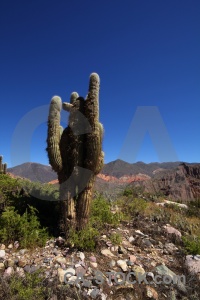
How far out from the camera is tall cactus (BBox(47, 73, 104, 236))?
4.78m

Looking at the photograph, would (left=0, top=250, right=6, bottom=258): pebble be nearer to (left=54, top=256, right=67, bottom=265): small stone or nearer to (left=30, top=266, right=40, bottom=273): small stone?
(left=30, top=266, right=40, bottom=273): small stone

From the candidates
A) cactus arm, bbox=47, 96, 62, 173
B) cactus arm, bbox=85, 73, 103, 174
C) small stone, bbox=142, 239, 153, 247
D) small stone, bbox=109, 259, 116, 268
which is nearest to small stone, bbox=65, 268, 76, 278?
small stone, bbox=109, 259, 116, 268

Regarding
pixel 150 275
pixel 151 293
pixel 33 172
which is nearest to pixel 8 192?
pixel 150 275

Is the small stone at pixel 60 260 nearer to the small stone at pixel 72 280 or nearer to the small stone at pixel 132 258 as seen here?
the small stone at pixel 72 280

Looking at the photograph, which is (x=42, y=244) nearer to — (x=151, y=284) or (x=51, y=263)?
(x=51, y=263)

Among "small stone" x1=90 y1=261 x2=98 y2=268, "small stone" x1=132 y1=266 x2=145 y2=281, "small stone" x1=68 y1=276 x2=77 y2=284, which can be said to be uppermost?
"small stone" x1=90 y1=261 x2=98 y2=268

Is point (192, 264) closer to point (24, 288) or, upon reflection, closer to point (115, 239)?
point (115, 239)

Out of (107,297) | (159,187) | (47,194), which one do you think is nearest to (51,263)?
(107,297)

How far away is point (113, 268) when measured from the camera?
3.96 metres

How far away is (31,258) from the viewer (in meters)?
4.05

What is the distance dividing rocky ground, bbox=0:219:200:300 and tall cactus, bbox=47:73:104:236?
65 centimetres

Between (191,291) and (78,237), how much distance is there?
2.00 m

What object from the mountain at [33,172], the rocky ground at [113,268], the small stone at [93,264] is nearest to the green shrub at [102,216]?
the rocky ground at [113,268]

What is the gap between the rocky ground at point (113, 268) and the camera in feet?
11.3
